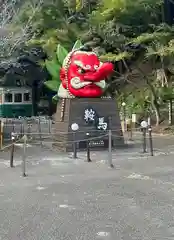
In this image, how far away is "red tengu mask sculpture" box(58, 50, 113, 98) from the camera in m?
13.8

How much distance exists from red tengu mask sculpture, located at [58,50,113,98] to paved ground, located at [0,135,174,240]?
3.20 m

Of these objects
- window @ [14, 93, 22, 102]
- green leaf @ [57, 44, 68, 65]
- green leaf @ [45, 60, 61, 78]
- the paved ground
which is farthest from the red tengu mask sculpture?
window @ [14, 93, 22, 102]

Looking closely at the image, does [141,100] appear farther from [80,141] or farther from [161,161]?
[161,161]

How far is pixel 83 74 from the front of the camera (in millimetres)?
13828

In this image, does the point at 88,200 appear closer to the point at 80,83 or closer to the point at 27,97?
the point at 80,83

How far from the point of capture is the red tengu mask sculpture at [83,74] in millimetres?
13812

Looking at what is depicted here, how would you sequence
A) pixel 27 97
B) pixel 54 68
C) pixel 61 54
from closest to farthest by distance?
pixel 61 54 → pixel 54 68 → pixel 27 97

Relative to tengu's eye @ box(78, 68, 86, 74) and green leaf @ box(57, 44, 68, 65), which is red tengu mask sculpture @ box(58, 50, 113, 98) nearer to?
tengu's eye @ box(78, 68, 86, 74)

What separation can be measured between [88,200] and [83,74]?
24.3 feet

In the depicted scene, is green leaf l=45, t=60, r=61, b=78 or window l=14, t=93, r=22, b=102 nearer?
green leaf l=45, t=60, r=61, b=78

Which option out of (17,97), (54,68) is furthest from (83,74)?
(17,97)

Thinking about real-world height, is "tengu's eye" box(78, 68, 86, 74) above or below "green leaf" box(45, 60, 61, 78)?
below

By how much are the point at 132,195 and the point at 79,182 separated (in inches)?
60.8

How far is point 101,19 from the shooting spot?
21.7m
